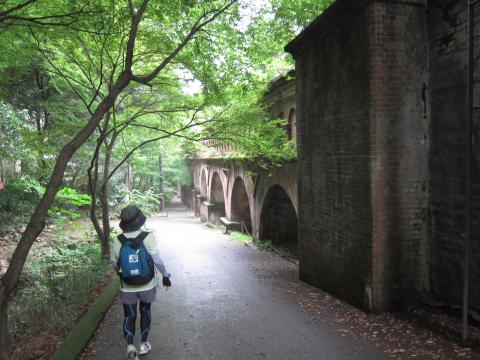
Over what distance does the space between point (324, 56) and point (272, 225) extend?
10.6m

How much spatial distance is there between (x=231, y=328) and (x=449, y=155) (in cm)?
382

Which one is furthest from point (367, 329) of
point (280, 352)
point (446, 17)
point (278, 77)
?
point (278, 77)

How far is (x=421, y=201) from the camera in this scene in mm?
5633

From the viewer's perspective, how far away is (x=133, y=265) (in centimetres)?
425

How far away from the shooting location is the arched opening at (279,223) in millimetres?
16266

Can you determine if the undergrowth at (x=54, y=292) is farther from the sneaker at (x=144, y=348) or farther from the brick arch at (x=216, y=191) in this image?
the brick arch at (x=216, y=191)

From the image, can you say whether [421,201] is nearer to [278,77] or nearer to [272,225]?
[278,77]

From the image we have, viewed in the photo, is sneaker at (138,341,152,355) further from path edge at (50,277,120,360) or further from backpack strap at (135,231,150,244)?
backpack strap at (135,231,150,244)

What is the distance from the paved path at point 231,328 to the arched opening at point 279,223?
6.87m

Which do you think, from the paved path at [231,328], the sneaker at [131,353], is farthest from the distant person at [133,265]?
the paved path at [231,328]

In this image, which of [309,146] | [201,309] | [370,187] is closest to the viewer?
[370,187]

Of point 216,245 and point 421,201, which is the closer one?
point 421,201

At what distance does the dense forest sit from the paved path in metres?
1.41

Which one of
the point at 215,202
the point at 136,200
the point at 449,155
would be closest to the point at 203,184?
the point at 215,202
